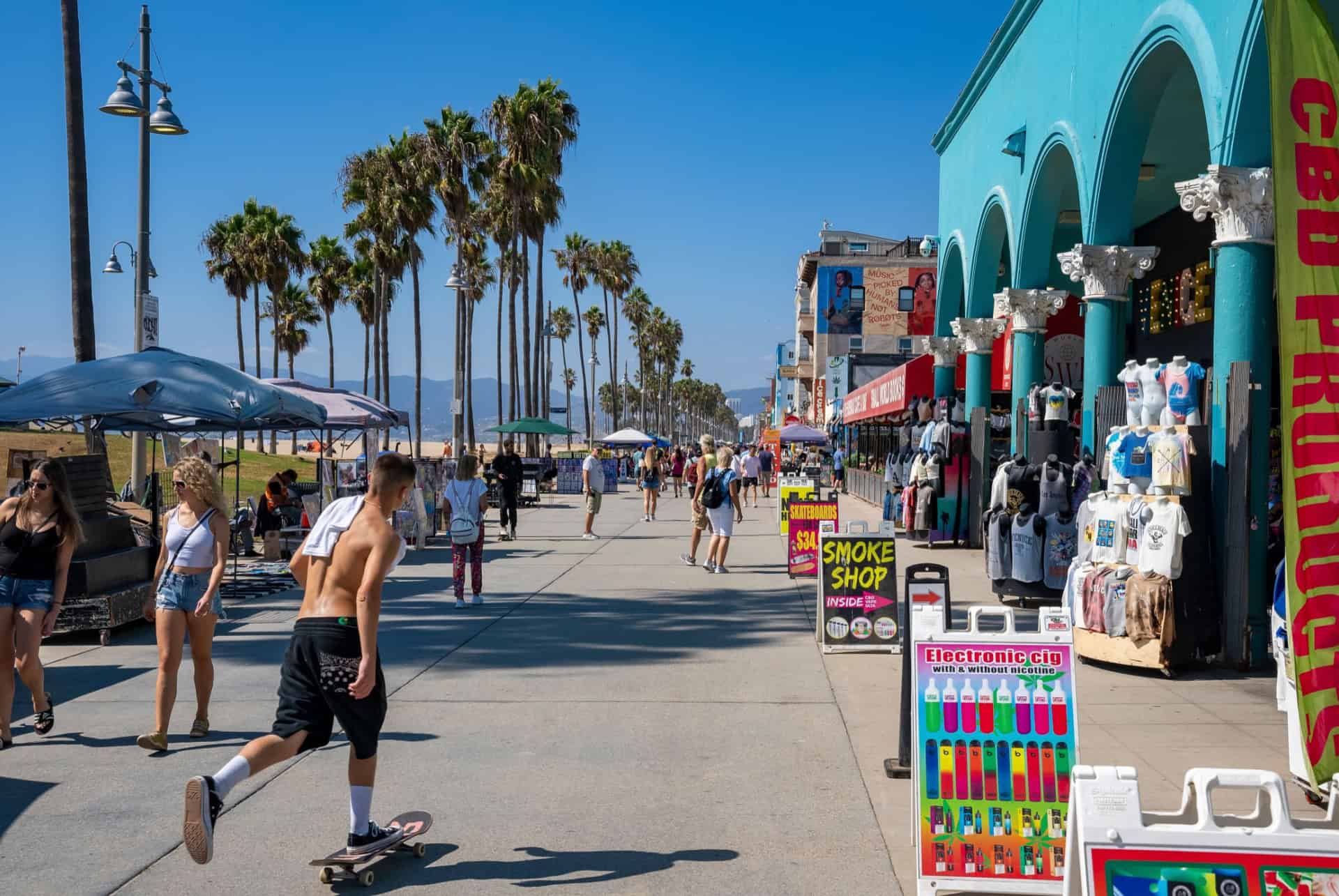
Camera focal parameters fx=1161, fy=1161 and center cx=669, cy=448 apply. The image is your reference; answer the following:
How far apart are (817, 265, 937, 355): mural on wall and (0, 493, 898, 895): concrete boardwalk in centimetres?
2140

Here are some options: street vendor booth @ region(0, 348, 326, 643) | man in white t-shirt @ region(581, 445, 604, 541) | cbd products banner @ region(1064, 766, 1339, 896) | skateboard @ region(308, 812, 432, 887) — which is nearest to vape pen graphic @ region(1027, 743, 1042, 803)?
cbd products banner @ region(1064, 766, 1339, 896)

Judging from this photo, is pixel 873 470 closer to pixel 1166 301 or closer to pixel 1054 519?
pixel 1166 301

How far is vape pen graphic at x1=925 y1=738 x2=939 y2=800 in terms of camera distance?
4570mm

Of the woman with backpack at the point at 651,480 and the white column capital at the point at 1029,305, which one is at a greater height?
the white column capital at the point at 1029,305

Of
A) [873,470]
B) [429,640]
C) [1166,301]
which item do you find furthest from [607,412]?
[429,640]

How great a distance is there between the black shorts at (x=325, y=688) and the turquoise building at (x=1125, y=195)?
6.93 meters

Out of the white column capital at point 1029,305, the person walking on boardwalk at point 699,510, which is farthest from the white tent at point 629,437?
the white column capital at point 1029,305

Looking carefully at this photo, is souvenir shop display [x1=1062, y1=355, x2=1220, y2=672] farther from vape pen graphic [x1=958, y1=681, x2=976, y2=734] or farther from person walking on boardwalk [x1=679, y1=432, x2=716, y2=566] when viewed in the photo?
person walking on boardwalk [x1=679, y1=432, x2=716, y2=566]

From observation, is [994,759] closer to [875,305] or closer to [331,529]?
[331,529]

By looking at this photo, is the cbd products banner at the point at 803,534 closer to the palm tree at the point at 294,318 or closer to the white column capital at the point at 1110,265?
the white column capital at the point at 1110,265

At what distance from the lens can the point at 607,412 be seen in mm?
139500

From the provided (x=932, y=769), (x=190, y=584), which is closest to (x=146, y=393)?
(x=190, y=584)

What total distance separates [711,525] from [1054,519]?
5.28 meters

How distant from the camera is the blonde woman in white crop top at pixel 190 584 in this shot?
676 centimetres
